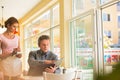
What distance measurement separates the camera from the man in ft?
9.61

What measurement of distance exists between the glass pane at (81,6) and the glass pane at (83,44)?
0.21m

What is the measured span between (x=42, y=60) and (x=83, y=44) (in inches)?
88.7

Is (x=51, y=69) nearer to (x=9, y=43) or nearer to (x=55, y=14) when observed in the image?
(x=9, y=43)

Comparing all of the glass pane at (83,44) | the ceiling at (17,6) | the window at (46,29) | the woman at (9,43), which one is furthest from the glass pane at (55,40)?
the woman at (9,43)

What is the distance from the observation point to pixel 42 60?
3047 mm

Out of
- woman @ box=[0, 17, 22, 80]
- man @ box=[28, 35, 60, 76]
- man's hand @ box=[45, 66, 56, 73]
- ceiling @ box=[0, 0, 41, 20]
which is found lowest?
man's hand @ box=[45, 66, 56, 73]

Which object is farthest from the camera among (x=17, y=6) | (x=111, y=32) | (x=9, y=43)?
(x=17, y=6)

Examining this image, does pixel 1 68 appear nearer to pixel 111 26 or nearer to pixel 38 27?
pixel 111 26

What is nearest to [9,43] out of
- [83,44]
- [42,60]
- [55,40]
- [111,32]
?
[42,60]

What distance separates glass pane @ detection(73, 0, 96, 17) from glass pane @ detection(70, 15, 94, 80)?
0.21 meters

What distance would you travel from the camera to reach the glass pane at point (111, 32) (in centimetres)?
384

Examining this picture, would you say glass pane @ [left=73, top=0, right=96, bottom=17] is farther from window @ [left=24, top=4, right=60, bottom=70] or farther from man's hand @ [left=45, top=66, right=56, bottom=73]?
man's hand @ [left=45, top=66, right=56, bottom=73]

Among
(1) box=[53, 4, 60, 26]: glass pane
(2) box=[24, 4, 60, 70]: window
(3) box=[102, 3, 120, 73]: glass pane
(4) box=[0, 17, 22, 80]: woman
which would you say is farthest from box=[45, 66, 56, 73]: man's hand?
(1) box=[53, 4, 60, 26]: glass pane

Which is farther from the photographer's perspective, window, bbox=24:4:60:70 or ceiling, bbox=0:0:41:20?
ceiling, bbox=0:0:41:20
